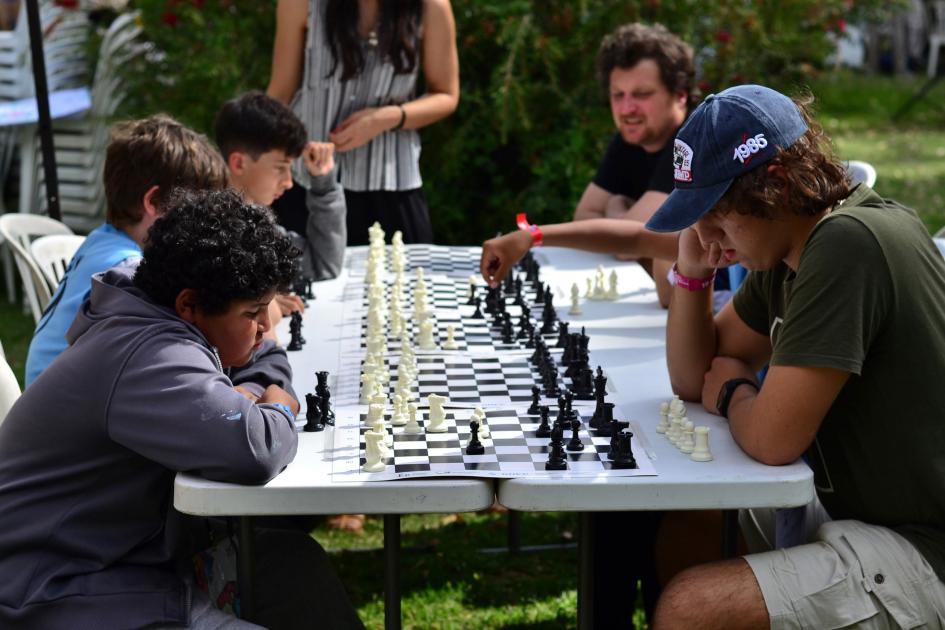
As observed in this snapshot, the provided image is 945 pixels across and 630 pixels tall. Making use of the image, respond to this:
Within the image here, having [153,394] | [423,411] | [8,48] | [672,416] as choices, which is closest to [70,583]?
[153,394]

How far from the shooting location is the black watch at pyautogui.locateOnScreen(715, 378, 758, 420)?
2748mm

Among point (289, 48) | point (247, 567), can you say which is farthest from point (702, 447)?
point (289, 48)

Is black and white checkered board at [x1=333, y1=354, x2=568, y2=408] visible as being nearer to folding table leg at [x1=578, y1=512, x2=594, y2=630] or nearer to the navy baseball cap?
folding table leg at [x1=578, y1=512, x2=594, y2=630]

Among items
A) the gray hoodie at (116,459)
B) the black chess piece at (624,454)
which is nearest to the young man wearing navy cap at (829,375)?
the black chess piece at (624,454)

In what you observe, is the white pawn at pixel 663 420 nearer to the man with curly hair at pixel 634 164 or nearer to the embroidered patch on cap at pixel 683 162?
the embroidered patch on cap at pixel 683 162

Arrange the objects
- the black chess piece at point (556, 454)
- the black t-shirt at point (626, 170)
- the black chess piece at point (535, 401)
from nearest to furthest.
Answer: the black chess piece at point (556, 454) → the black chess piece at point (535, 401) → the black t-shirt at point (626, 170)

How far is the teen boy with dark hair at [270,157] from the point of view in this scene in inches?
160

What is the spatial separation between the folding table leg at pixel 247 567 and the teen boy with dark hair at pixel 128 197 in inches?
36.1

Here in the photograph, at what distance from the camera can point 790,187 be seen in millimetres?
2527

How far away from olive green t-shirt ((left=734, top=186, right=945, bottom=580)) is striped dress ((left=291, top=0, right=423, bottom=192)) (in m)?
2.60

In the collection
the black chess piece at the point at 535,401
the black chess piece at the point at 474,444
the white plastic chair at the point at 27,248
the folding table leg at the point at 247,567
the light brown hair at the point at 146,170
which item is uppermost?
the light brown hair at the point at 146,170

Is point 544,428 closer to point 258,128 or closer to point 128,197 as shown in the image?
point 128,197

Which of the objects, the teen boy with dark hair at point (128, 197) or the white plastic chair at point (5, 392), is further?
the teen boy with dark hair at point (128, 197)

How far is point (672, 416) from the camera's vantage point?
2615mm
